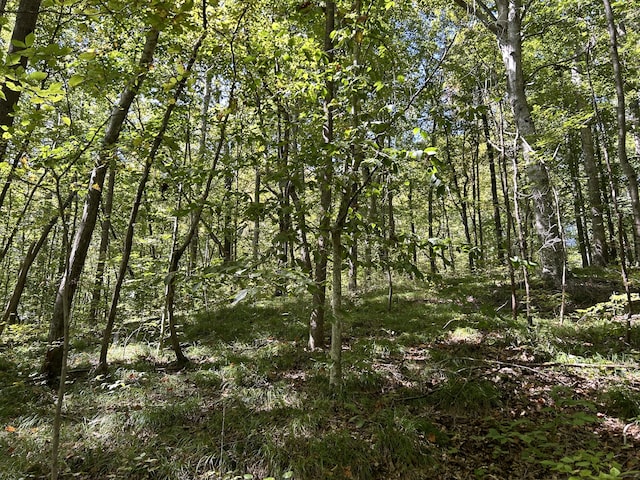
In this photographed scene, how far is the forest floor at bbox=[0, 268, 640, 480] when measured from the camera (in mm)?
3111

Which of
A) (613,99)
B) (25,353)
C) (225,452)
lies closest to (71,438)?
(225,452)

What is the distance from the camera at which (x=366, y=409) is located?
390 cm

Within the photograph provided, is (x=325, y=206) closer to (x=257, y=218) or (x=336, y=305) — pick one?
(x=336, y=305)

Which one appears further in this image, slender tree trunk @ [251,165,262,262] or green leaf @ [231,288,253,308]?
slender tree trunk @ [251,165,262,262]

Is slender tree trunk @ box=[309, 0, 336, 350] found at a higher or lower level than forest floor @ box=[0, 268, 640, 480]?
higher

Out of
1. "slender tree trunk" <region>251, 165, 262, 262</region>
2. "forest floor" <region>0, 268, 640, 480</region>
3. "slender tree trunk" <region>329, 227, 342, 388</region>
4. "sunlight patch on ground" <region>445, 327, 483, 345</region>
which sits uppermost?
"slender tree trunk" <region>251, 165, 262, 262</region>

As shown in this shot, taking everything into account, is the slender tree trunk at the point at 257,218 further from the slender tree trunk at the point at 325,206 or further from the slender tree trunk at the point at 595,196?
the slender tree trunk at the point at 595,196

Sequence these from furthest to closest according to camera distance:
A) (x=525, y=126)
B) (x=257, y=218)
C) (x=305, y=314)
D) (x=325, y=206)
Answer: (x=305, y=314) → (x=525, y=126) → (x=325, y=206) → (x=257, y=218)

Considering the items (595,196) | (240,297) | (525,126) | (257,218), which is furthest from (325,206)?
(595,196)

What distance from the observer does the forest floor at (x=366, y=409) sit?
10.2 ft

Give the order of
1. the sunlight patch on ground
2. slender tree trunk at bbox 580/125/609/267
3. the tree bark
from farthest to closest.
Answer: slender tree trunk at bbox 580/125/609/267
the tree bark
the sunlight patch on ground

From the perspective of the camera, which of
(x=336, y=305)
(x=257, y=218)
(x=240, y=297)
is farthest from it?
(x=336, y=305)

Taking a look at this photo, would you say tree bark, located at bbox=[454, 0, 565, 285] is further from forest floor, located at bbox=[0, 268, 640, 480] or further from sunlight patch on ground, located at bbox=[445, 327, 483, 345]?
sunlight patch on ground, located at bbox=[445, 327, 483, 345]

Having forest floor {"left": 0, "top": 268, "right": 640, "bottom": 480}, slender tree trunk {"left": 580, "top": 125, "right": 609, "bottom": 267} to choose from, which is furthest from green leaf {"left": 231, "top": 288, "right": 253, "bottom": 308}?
slender tree trunk {"left": 580, "top": 125, "right": 609, "bottom": 267}
